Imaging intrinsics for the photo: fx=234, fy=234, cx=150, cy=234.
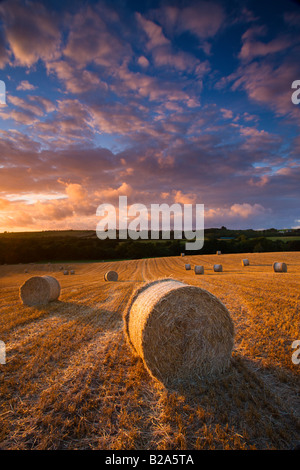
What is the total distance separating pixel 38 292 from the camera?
11625 mm

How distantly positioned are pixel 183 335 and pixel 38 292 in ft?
30.4

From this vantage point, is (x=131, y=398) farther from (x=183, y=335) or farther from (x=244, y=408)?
(x=244, y=408)

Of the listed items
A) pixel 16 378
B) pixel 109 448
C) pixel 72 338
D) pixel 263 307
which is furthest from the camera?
pixel 263 307

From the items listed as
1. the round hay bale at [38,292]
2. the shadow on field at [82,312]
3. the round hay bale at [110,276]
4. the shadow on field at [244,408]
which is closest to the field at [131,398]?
the shadow on field at [244,408]

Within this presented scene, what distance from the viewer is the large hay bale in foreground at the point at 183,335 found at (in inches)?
180

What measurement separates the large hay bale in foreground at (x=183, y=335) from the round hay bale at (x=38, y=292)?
790 centimetres

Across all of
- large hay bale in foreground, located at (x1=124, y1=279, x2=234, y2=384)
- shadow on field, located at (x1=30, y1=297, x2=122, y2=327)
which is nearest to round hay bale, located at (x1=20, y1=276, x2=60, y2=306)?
shadow on field, located at (x1=30, y1=297, x2=122, y2=327)

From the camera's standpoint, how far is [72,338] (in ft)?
21.3

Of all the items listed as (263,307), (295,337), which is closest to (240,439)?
(295,337)

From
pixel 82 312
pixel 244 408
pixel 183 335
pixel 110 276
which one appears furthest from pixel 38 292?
pixel 110 276

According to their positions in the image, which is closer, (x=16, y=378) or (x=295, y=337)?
(x=16, y=378)

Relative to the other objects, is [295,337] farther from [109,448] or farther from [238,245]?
[238,245]

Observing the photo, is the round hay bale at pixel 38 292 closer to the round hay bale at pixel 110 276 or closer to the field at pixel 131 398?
the field at pixel 131 398

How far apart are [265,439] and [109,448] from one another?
77.9 inches
